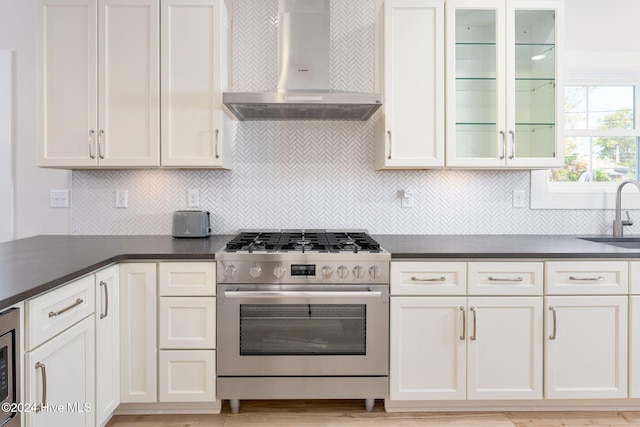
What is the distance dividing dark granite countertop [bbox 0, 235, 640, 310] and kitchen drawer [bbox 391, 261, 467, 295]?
0.05 m

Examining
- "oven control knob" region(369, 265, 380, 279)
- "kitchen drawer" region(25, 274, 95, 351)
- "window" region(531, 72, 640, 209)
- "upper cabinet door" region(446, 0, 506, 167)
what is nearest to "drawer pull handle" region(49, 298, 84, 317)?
"kitchen drawer" region(25, 274, 95, 351)

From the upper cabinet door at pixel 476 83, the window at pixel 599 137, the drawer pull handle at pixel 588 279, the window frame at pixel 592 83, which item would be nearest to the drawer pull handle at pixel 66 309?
the upper cabinet door at pixel 476 83

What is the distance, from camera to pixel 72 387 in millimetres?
1588

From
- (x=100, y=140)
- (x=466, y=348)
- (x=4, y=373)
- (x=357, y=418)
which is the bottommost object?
(x=357, y=418)

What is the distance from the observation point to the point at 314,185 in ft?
9.09

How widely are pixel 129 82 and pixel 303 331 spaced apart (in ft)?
5.48

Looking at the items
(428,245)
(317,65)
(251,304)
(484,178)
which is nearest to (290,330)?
(251,304)

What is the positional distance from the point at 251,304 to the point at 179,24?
160 centimetres

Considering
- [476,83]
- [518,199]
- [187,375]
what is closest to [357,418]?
[187,375]

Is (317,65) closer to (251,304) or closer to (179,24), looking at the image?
(179,24)

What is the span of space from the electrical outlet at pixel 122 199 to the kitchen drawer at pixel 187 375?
1106mm

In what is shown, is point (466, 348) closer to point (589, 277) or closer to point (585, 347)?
point (585, 347)

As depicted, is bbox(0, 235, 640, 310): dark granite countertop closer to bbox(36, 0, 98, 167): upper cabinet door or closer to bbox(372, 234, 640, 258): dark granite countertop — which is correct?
bbox(372, 234, 640, 258): dark granite countertop

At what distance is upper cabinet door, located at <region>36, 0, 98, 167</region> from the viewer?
7.64 ft
